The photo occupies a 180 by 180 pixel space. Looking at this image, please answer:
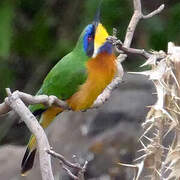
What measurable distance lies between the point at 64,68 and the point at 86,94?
142mm

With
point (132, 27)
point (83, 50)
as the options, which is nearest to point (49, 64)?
point (83, 50)

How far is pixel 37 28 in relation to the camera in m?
3.82

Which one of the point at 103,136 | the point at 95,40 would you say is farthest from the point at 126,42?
the point at 103,136

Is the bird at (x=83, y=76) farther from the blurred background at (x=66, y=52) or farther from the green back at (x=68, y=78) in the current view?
the blurred background at (x=66, y=52)

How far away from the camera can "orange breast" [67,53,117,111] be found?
7.29 feet

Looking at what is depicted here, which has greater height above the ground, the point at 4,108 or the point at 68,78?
the point at 4,108

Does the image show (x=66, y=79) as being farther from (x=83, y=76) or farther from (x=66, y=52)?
(x=66, y=52)

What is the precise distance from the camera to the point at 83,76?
7.54 ft

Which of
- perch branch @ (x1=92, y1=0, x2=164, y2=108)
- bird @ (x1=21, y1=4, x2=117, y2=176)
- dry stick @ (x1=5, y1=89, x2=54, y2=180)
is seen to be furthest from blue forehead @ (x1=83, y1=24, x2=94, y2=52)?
dry stick @ (x1=5, y1=89, x2=54, y2=180)

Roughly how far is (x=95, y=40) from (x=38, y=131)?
113 centimetres

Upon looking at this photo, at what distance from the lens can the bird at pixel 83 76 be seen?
2219 mm

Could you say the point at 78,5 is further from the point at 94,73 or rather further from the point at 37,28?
the point at 94,73

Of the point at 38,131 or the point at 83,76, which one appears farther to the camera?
the point at 83,76

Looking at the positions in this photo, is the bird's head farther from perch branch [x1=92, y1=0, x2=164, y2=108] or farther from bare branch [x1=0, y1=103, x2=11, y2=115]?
bare branch [x1=0, y1=103, x2=11, y2=115]
